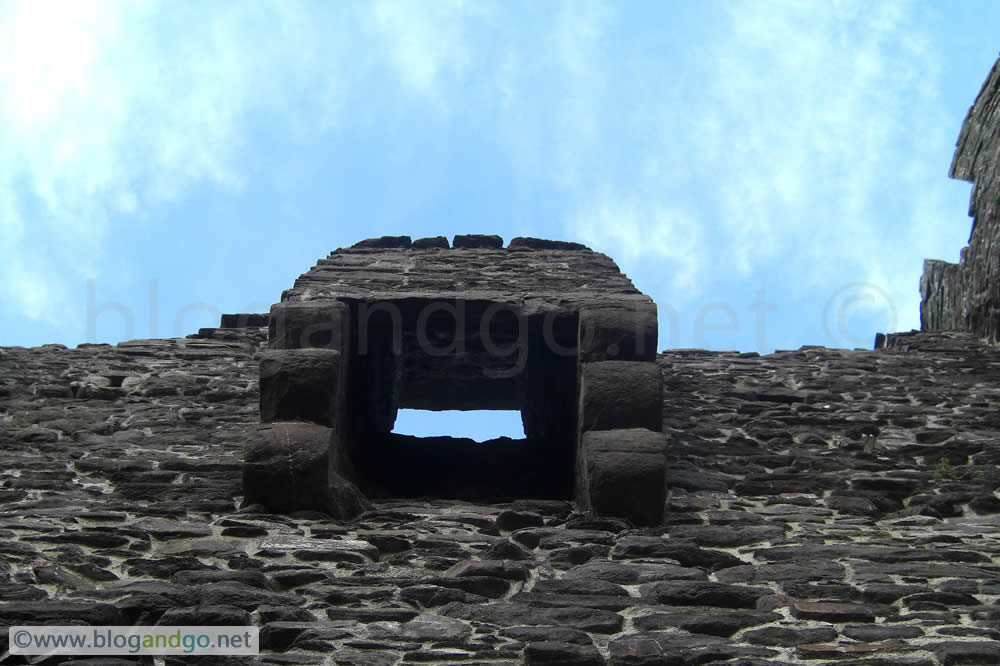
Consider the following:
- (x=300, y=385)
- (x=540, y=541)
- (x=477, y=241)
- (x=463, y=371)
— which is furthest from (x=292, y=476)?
(x=477, y=241)

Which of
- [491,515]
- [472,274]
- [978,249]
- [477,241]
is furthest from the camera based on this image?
[978,249]

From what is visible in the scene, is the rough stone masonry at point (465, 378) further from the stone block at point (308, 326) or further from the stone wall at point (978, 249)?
the stone wall at point (978, 249)

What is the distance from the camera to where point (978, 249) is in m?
10.0

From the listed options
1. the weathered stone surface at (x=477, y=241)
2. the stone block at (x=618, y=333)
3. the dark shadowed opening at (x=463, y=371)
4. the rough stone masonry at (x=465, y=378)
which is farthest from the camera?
the weathered stone surface at (x=477, y=241)

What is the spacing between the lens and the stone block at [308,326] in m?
6.40

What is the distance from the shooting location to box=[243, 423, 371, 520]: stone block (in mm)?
5465

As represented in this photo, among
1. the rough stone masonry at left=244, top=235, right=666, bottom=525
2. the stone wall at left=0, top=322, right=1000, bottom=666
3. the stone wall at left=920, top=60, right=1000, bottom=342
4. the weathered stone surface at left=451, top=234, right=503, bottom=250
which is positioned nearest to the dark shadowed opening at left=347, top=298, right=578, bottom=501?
the rough stone masonry at left=244, top=235, right=666, bottom=525

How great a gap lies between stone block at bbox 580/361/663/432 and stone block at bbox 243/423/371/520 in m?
1.21

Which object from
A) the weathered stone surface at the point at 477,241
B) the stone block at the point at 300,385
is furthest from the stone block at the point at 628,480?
the weathered stone surface at the point at 477,241

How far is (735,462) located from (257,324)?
13.3 ft

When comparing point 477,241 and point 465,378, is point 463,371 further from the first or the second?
point 477,241

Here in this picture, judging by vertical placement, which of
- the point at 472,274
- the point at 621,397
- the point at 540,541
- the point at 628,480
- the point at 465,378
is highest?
the point at 472,274

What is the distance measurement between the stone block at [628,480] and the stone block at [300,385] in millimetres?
1253

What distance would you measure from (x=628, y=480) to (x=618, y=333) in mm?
1126
